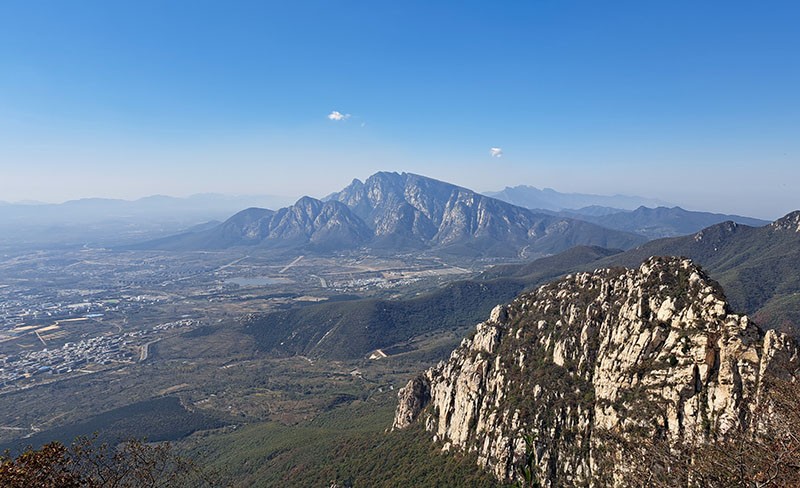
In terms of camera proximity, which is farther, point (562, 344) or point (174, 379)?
point (174, 379)

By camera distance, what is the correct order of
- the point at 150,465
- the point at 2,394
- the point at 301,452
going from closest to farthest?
the point at 150,465 → the point at 301,452 → the point at 2,394

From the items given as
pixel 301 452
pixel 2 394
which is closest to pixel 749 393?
pixel 301 452

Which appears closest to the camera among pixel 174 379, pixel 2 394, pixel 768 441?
pixel 768 441

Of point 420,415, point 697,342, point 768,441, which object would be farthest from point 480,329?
point 768,441

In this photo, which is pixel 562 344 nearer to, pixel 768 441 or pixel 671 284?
pixel 671 284

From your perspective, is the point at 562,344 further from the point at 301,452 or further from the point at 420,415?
the point at 301,452

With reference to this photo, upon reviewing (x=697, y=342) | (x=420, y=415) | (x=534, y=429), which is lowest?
(x=420, y=415)

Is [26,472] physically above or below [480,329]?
above
